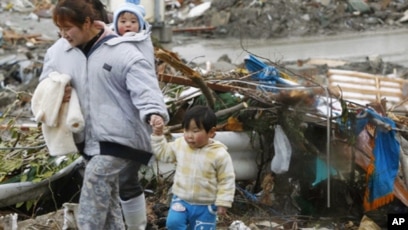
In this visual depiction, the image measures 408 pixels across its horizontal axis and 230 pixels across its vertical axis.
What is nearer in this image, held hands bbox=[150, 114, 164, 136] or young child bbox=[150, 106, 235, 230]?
held hands bbox=[150, 114, 164, 136]

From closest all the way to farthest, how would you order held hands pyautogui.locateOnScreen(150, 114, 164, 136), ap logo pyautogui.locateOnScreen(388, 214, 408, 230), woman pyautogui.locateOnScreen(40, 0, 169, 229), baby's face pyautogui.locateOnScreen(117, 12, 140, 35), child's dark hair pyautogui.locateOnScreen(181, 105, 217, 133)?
1. held hands pyautogui.locateOnScreen(150, 114, 164, 136)
2. woman pyautogui.locateOnScreen(40, 0, 169, 229)
3. child's dark hair pyautogui.locateOnScreen(181, 105, 217, 133)
4. baby's face pyautogui.locateOnScreen(117, 12, 140, 35)
5. ap logo pyautogui.locateOnScreen(388, 214, 408, 230)

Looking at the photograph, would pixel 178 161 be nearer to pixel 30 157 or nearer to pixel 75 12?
pixel 75 12

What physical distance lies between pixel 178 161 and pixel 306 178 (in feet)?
5.46

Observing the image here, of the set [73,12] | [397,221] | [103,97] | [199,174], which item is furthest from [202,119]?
[397,221]

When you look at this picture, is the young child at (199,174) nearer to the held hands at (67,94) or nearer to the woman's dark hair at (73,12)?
the held hands at (67,94)

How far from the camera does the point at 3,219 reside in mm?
Result: 5672

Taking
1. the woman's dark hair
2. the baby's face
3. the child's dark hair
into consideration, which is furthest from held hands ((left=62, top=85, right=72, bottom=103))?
the baby's face

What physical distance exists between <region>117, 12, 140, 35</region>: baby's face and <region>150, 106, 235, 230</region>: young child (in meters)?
0.93

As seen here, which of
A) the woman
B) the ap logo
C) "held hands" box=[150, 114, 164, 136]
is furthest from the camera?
the ap logo

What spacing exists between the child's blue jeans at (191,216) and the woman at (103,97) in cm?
37

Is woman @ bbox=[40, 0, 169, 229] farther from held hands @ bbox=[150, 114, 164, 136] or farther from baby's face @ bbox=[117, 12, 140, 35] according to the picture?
baby's face @ bbox=[117, 12, 140, 35]

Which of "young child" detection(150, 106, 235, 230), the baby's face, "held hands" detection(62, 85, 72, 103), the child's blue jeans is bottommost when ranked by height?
the child's blue jeans

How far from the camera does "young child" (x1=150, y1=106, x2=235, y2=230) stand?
16.0 ft

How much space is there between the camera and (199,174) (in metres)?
4.90
